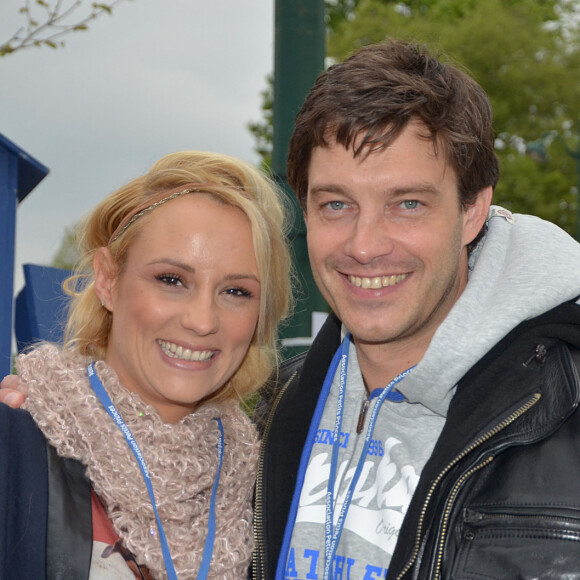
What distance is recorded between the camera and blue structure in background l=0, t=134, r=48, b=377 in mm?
4293

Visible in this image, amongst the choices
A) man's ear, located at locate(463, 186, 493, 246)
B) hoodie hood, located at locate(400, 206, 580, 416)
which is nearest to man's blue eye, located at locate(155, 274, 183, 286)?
hoodie hood, located at locate(400, 206, 580, 416)

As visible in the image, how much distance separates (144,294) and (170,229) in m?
0.27

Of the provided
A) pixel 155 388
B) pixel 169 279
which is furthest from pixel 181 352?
pixel 169 279

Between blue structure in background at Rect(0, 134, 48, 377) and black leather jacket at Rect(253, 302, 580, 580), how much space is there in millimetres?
2461

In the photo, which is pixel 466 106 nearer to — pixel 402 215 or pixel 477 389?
pixel 402 215

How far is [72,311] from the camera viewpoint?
367 cm

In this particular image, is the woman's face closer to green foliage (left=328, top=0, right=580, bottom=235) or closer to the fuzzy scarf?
the fuzzy scarf

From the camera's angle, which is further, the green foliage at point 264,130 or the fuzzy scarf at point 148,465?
the green foliage at point 264,130

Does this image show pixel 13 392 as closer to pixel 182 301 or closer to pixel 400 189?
pixel 182 301

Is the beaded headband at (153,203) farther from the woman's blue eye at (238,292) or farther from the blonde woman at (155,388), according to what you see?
the woman's blue eye at (238,292)

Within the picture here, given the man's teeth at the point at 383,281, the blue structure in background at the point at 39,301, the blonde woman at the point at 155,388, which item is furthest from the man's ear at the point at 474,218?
the blue structure in background at the point at 39,301

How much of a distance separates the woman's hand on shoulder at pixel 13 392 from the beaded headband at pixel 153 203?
69 centimetres

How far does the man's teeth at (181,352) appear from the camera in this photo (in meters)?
3.28

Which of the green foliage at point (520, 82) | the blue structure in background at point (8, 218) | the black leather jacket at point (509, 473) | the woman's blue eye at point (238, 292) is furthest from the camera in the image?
the green foliage at point (520, 82)
